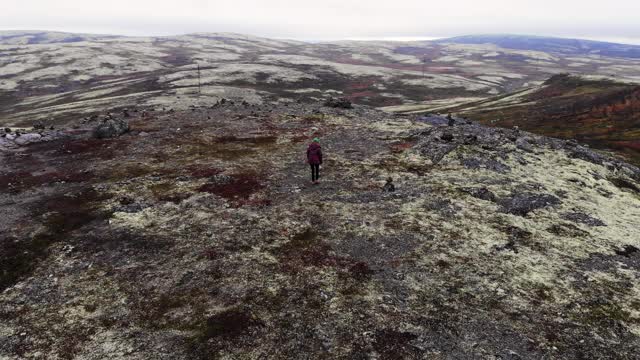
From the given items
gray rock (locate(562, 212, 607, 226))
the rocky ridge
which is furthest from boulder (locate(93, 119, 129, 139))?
gray rock (locate(562, 212, 607, 226))

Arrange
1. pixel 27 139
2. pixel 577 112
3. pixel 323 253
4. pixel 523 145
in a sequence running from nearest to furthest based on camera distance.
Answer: pixel 323 253 → pixel 523 145 → pixel 27 139 → pixel 577 112

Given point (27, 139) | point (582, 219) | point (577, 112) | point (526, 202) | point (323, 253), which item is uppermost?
point (577, 112)

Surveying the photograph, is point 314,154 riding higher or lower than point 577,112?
higher

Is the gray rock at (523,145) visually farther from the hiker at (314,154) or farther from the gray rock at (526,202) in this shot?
the hiker at (314,154)

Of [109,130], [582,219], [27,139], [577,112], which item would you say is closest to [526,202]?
[582,219]

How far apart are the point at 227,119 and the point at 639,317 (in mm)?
45966

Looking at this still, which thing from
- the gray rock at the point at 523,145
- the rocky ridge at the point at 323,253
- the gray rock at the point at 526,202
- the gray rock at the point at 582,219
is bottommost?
the rocky ridge at the point at 323,253

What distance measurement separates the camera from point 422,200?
29188mm

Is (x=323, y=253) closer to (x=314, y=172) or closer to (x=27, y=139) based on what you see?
(x=314, y=172)

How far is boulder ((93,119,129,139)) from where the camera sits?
45.7 m

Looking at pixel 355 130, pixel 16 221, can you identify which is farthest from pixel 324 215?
pixel 355 130

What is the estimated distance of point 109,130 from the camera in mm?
46094

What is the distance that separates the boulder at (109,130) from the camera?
150 feet

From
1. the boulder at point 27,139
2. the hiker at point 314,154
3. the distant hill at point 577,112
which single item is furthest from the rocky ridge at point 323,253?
the distant hill at point 577,112
